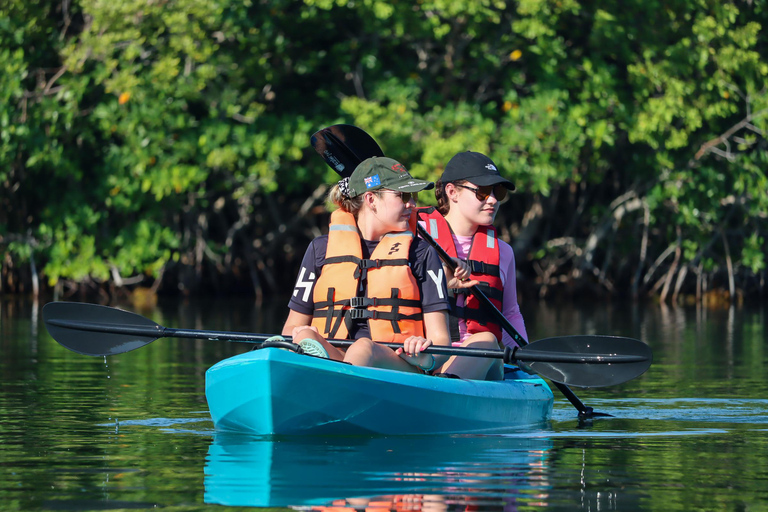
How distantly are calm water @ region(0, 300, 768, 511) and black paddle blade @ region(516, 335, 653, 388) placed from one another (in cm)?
25

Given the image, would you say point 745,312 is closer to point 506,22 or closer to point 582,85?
point 582,85

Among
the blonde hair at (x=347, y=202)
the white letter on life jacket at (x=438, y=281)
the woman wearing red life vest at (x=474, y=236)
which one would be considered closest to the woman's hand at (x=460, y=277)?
the woman wearing red life vest at (x=474, y=236)

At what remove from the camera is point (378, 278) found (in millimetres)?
5316

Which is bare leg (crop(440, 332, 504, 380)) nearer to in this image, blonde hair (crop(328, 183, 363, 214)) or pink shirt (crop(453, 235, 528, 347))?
pink shirt (crop(453, 235, 528, 347))

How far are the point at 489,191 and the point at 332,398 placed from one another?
151 cm

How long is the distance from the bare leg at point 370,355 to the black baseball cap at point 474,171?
106 centimetres

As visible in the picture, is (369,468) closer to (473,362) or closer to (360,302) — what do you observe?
(360,302)

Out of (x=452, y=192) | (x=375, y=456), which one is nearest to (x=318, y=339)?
(x=375, y=456)

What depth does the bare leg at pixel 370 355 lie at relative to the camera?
511 centimetres

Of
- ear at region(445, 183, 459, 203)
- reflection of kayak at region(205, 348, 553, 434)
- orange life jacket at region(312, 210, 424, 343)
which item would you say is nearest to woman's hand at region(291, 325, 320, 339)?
orange life jacket at region(312, 210, 424, 343)

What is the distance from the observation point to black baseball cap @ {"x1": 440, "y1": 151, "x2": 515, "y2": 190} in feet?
19.6

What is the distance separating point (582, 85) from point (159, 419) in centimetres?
1158

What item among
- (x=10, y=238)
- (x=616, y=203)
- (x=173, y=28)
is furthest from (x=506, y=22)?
(x=10, y=238)

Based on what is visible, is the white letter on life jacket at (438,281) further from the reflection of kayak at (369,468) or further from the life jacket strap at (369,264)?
the reflection of kayak at (369,468)
